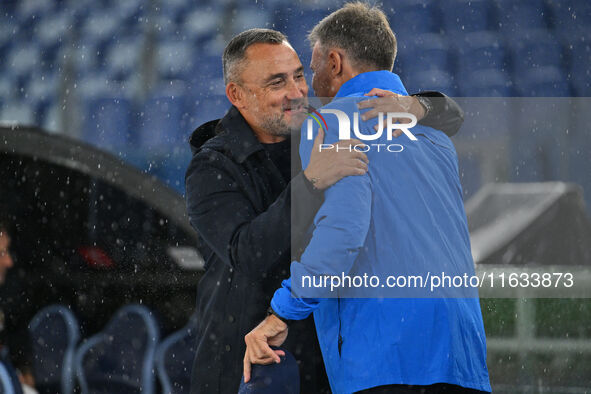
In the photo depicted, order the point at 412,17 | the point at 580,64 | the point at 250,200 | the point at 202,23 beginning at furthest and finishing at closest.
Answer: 1. the point at 202,23
2. the point at 412,17
3. the point at 580,64
4. the point at 250,200

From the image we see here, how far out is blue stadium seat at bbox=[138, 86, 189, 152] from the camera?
1.98 m

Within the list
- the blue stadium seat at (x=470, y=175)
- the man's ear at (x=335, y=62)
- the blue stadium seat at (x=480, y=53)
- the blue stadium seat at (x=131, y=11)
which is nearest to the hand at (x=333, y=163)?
the man's ear at (x=335, y=62)

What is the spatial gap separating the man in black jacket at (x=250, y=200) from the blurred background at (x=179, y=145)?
0.72 metres

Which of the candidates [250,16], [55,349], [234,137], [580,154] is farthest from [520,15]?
[55,349]

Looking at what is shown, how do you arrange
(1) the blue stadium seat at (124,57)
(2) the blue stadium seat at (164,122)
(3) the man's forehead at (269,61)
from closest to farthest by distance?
1. (3) the man's forehead at (269,61)
2. (2) the blue stadium seat at (164,122)
3. (1) the blue stadium seat at (124,57)

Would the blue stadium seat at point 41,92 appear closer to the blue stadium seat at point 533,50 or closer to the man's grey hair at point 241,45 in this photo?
the man's grey hair at point 241,45

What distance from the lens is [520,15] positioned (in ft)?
6.31

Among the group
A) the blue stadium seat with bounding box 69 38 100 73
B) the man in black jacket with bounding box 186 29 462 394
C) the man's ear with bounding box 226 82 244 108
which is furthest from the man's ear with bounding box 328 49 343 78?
the blue stadium seat with bounding box 69 38 100 73

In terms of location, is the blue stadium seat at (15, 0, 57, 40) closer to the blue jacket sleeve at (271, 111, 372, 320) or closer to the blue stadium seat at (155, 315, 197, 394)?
the blue stadium seat at (155, 315, 197, 394)

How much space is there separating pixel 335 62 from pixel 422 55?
0.97m

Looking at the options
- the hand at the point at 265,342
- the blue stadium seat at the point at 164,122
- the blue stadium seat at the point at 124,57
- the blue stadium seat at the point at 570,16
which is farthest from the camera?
the blue stadium seat at the point at 124,57

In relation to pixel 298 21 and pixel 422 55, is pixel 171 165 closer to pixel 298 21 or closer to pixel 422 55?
pixel 298 21

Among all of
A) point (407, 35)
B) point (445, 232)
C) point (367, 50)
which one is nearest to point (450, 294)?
point (445, 232)

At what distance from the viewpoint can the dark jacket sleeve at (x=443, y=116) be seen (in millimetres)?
1050
